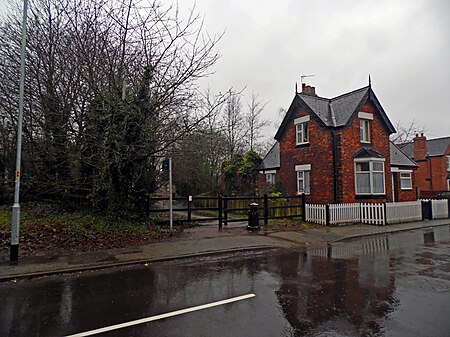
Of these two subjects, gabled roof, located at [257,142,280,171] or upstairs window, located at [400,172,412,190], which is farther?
gabled roof, located at [257,142,280,171]

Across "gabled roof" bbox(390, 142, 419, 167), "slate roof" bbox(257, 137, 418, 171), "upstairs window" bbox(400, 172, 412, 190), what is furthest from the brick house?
"upstairs window" bbox(400, 172, 412, 190)

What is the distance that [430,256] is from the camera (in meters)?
8.97

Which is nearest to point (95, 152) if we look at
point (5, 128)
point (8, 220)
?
point (8, 220)

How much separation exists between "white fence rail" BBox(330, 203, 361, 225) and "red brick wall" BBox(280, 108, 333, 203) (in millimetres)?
1852

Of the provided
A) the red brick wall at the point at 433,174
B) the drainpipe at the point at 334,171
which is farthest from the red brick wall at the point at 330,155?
the red brick wall at the point at 433,174

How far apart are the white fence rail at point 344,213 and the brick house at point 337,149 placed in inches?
54.8

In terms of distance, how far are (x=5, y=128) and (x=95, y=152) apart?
6950 millimetres

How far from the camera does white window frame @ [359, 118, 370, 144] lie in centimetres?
1902

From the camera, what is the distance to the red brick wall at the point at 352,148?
17672 millimetres

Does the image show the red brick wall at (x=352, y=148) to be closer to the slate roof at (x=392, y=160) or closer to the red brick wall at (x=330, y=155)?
the red brick wall at (x=330, y=155)

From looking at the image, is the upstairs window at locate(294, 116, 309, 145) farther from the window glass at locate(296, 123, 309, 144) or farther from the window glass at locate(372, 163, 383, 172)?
the window glass at locate(372, 163, 383, 172)

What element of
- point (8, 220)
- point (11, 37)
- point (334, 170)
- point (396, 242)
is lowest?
point (396, 242)

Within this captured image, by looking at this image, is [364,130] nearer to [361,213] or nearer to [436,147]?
[361,213]

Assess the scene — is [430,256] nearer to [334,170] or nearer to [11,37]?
[334,170]
